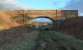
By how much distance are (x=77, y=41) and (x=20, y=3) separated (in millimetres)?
1152

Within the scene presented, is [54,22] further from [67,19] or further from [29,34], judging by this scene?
[29,34]

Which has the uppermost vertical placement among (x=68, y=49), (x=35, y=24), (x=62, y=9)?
(x=62, y=9)

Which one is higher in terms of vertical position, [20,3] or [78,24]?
[20,3]

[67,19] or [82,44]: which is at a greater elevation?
[67,19]

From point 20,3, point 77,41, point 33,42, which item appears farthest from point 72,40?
point 20,3

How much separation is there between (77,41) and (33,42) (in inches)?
28.5

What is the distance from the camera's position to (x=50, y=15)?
4160 millimetres

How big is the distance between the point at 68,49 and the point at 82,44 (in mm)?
265

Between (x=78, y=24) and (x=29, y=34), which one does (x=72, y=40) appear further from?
(x=29, y=34)

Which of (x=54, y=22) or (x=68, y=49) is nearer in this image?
(x=68, y=49)

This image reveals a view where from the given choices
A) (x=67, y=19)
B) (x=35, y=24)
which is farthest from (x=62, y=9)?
(x=35, y=24)

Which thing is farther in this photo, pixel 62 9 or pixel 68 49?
pixel 62 9

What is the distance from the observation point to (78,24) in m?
4.09

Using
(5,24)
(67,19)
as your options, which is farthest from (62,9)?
(5,24)
